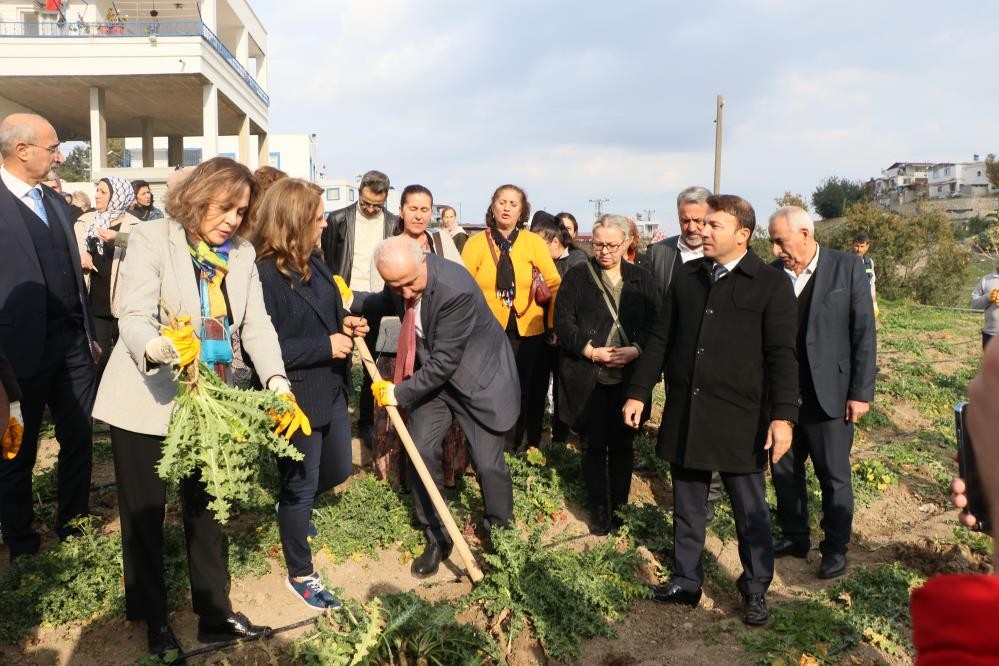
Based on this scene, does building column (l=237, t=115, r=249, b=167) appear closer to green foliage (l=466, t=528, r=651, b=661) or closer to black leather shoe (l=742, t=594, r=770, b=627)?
green foliage (l=466, t=528, r=651, b=661)

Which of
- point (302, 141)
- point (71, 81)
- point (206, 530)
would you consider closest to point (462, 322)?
point (206, 530)

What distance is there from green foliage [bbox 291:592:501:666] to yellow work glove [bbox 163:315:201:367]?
1274 millimetres

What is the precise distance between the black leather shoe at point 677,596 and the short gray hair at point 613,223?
223cm

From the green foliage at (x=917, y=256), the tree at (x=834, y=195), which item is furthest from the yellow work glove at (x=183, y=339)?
the tree at (x=834, y=195)

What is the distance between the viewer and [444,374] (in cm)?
426

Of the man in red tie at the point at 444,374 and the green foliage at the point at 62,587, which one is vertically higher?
the man in red tie at the point at 444,374

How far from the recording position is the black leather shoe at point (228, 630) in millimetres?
3717

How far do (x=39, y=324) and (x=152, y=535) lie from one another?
1.52 metres

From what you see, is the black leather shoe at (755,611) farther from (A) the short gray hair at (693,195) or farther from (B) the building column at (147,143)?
(B) the building column at (147,143)

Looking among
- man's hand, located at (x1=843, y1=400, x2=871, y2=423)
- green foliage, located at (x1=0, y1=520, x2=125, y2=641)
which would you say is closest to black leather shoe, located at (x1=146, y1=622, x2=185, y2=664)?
green foliage, located at (x1=0, y1=520, x2=125, y2=641)

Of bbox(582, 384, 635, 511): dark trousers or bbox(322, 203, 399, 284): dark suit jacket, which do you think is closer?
bbox(582, 384, 635, 511): dark trousers

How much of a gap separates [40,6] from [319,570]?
2855 cm

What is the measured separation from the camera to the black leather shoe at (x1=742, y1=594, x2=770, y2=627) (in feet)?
13.3

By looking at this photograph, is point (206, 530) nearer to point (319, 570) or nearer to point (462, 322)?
point (319, 570)
